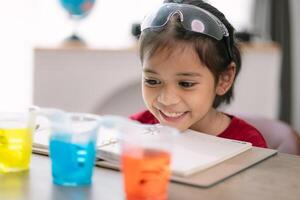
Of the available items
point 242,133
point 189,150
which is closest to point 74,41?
point 242,133

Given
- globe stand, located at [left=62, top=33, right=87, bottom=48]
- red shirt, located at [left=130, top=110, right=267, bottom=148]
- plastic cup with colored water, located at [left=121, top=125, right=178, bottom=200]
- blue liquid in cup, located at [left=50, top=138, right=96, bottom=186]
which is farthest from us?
globe stand, located at [left=62, top=33, right=87, bottom=48]

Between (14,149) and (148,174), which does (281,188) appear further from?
(14,149)

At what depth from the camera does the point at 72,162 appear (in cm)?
95

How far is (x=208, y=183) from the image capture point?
3.12ft

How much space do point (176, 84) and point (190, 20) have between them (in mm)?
165

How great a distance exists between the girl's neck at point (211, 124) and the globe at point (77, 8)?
1.45 meters

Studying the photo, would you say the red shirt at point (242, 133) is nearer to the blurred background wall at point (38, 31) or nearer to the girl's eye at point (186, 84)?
the girl's eye at point (186, 84)

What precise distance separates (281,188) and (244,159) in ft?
0.57

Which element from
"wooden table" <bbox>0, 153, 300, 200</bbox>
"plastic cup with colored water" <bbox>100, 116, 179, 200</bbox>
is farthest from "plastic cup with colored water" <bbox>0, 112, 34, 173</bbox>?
"plastic cup with colored water" <bbox>100, 116, 179, 200</bbox>

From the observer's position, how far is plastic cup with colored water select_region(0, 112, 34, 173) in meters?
1.04

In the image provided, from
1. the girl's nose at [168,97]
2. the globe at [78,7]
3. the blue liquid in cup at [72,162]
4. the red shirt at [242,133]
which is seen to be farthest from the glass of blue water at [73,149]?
the globe at [78,7]

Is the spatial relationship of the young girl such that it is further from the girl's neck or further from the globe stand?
the globe stand

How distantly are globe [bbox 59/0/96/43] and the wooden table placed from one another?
1.90 metres

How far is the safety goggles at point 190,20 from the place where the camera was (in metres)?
→ 1.30
